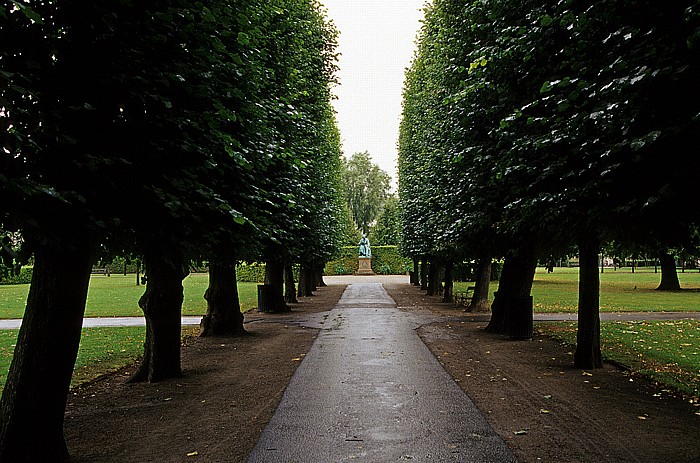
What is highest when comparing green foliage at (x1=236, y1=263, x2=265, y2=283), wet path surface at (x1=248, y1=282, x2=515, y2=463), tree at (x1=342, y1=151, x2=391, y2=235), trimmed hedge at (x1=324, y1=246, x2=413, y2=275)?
tree at (x1=342, y1=151, x2=391, y2=235)

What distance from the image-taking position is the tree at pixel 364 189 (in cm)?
7606

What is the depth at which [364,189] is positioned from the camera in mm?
76375

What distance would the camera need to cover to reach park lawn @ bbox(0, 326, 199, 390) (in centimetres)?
1105

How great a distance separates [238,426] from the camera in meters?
7.08

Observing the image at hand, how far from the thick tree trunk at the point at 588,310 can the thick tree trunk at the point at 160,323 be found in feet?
22.6

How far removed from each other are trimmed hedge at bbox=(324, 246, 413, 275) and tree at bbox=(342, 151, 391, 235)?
21.2 ft

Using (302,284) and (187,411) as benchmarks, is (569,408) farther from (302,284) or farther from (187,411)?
(302,284)

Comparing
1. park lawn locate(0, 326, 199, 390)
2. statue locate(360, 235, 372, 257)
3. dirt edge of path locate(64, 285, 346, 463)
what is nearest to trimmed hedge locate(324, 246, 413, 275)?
statue locate(360, 235, 372, 257)

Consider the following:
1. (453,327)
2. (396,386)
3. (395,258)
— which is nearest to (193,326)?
(453,327)

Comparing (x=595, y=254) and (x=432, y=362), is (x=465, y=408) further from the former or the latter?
(x=595, y=254)

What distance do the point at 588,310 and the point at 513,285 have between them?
5.14 metres

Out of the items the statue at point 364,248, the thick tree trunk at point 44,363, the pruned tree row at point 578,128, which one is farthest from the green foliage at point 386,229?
the thick tree trunk at point 44,363

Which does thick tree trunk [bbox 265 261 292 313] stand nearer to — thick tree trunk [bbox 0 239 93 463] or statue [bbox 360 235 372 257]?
thick tree trunk [bbox 0 239 93 463]

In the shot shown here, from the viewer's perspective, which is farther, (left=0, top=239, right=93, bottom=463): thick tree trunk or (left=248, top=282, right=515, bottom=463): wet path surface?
(left=248, top=282, right=515, bottom=463): wet path surface
